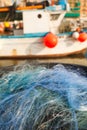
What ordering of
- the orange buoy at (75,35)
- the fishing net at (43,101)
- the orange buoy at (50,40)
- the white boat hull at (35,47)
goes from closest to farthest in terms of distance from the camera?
the fishing net at (43,101) → the orange buoy at (50,40) → the orange buoy at (75,35) → the white boat hull at (35,47)

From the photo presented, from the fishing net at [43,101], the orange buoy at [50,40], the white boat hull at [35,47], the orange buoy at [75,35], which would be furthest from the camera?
the white boat hull at [35,47]

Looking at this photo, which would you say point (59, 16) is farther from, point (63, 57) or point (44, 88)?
point (44, 88)

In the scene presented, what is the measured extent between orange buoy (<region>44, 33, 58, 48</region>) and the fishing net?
16.4ft

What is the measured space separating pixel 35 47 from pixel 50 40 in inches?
31.9

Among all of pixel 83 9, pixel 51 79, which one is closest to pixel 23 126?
pixel 51 79

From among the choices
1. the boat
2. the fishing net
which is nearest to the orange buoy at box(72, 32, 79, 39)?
the boat

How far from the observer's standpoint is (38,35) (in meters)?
8.24

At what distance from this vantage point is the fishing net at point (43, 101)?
87.0 inches

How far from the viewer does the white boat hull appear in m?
8.33

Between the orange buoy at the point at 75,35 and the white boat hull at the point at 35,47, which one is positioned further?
the white boat hull at the point at 35,47

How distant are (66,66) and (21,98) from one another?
1.05 m

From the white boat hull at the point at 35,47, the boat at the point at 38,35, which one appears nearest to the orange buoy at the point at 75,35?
the boat at the point at 38,35

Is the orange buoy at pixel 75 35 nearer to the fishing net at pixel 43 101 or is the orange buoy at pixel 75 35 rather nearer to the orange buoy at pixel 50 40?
the orange buoy at pixel 50 40

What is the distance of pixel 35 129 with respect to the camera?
2.21 metres
